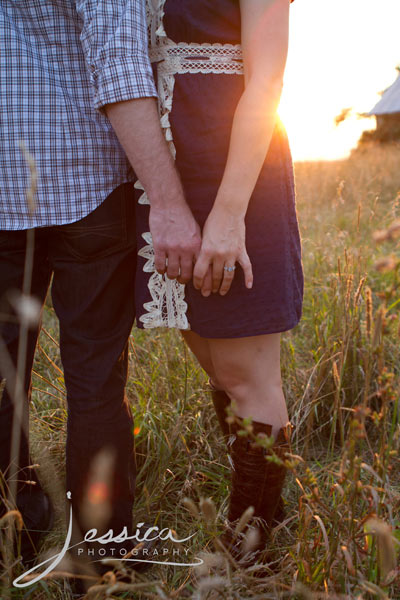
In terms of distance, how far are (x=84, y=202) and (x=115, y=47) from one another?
0.35m

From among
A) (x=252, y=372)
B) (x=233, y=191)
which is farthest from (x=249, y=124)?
(x=252, y=372)

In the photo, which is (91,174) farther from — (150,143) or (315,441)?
(315,441)

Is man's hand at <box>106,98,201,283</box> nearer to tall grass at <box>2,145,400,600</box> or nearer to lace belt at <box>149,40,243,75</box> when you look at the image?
lace belt at <box>149,40,243,75</box>

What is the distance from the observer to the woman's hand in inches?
44.2

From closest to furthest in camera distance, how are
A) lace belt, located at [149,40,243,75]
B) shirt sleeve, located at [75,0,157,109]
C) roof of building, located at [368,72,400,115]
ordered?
shirt sleeve, located at [75,0,157,109]
lace belt, located at [149,40,243,75]
roof of building, located at [368,72,400,115]

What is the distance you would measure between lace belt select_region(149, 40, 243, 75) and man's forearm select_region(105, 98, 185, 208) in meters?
0.14

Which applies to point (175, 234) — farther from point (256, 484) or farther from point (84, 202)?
point (256, 484)

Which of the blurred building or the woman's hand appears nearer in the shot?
the woman's hand

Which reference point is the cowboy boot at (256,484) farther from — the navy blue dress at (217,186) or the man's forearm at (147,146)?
the man's forearm at (147,146)

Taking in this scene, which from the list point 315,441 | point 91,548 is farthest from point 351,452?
point 315,441

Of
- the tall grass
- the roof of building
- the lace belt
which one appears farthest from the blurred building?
the lace belt

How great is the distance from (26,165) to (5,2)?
35 cm

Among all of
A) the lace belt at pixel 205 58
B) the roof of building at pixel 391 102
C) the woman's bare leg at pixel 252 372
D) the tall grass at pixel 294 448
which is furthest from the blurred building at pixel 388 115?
the woman's bare leg at pixel 252 372

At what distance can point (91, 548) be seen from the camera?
1405 mm
